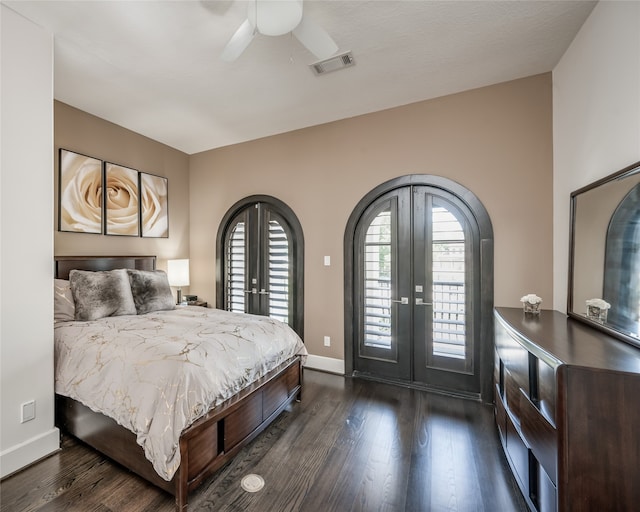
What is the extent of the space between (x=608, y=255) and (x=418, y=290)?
160cm

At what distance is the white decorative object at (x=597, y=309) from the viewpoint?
1668mm

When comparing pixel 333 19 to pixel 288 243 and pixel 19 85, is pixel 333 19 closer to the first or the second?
pixel 19 85

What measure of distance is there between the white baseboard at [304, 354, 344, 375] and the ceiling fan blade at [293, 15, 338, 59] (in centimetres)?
303

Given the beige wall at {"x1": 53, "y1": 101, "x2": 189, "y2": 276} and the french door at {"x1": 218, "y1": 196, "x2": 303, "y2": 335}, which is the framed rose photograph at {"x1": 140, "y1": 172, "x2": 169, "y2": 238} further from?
the french door at {"x1": 218, "y1": 196, "x2": 303, "y2": 335}

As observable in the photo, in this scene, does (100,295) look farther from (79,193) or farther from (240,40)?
(240,40)

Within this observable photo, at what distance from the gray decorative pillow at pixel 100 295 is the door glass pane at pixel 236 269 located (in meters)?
1.46

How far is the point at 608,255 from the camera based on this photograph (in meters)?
1.68

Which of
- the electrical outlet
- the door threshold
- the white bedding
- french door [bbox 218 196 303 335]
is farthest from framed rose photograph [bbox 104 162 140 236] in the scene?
the door threshold

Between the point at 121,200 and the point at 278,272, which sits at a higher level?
the point at 121,200

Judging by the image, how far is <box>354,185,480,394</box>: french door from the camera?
2.93m

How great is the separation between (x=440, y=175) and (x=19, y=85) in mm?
3418

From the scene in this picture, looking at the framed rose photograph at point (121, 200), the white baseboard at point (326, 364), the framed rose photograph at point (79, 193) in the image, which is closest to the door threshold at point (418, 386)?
the white baseboard at point (326, 364)

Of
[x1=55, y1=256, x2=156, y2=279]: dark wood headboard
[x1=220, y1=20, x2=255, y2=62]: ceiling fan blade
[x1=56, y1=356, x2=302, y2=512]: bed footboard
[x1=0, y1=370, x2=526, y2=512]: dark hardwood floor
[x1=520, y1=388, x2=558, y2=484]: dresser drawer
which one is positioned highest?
[x1=220, y1=20, x2=255, y2=62]: ceiling fan blade

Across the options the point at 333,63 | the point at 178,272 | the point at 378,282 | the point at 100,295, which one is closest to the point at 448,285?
the point at 378,282
